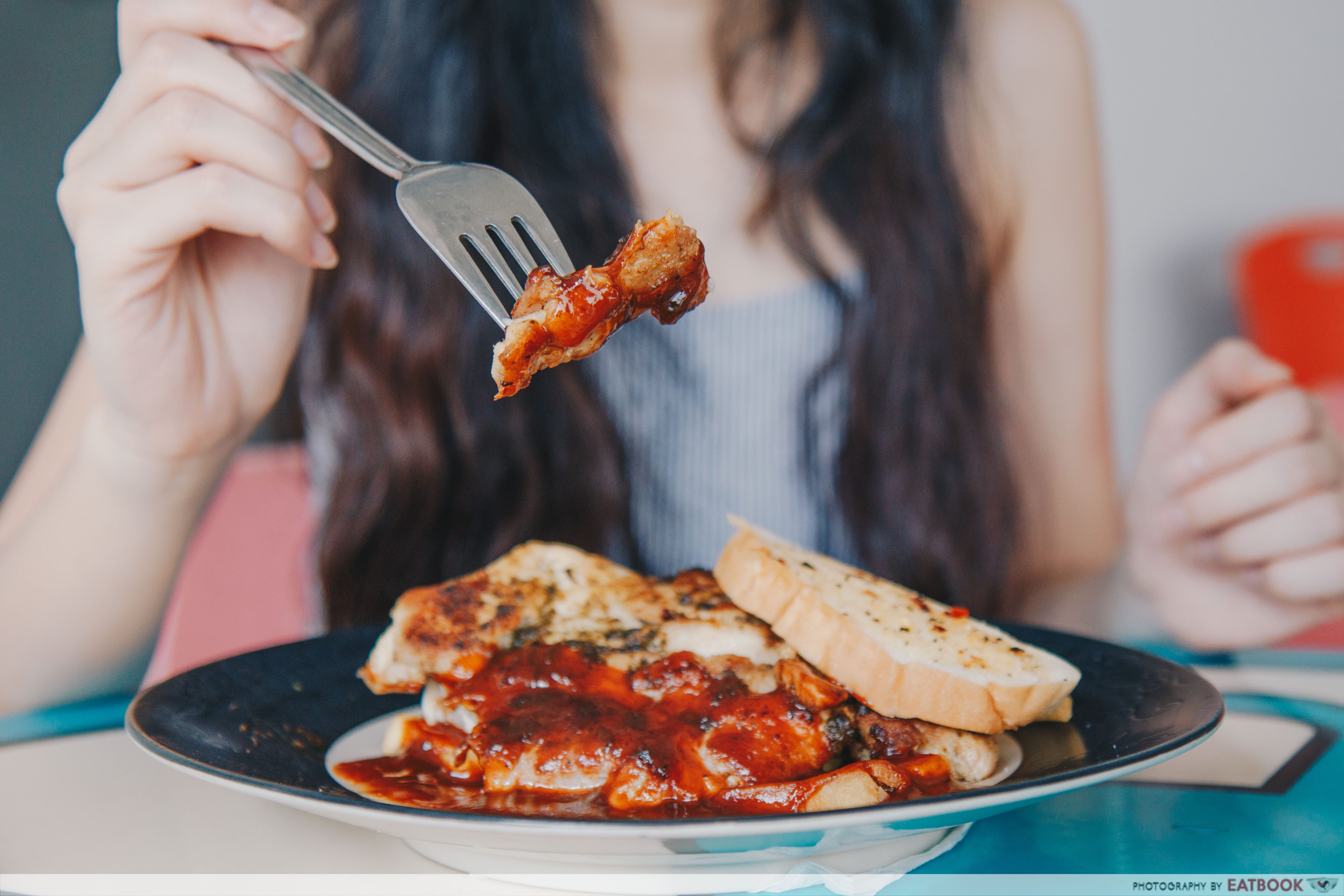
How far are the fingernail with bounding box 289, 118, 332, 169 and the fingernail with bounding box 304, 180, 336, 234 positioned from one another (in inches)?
1.5

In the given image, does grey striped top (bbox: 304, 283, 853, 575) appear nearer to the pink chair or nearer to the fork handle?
the pink chair

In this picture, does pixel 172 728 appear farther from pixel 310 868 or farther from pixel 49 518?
pixel 49 518

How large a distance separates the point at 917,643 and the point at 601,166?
1.45m

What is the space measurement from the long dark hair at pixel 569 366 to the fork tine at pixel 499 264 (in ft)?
3.28

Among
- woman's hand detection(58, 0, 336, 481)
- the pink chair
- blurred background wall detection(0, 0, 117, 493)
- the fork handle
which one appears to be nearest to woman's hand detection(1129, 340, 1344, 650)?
the fork handle

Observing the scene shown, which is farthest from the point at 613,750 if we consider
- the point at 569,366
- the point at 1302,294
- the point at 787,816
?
the point at 1302,294

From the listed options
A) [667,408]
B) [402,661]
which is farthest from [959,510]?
[402,661]

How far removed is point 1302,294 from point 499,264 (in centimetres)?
391

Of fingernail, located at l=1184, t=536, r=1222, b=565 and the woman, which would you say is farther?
fingernail, located at l=1184, t=536, r=1222, b=565

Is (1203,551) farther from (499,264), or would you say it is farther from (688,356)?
(499,264)

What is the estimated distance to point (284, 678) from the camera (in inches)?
42.6

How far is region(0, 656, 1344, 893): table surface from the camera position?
0.82m

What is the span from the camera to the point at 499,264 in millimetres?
992

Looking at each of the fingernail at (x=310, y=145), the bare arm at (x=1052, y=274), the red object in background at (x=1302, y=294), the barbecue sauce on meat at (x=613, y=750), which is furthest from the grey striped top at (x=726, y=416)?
the red object in background at (x=1302, y=294)
